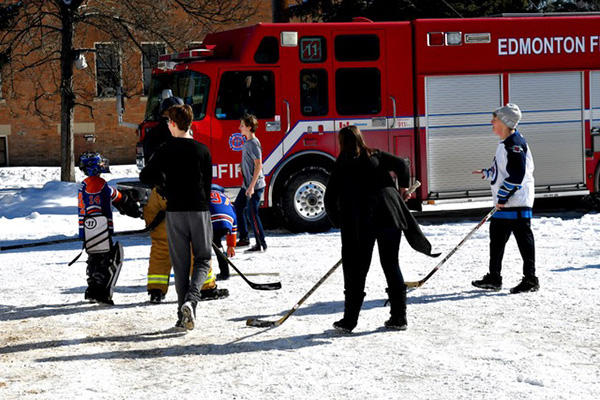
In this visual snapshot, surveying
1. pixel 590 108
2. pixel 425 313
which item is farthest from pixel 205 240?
pixel 590 108

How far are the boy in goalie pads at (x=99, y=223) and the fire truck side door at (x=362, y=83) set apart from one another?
5663 millimetres

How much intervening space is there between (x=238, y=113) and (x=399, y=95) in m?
2.43

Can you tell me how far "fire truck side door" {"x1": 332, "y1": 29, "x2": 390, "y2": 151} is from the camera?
13.4 meters

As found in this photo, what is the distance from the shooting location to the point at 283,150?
13164 mm

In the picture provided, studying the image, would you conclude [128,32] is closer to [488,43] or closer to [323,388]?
[488,43]

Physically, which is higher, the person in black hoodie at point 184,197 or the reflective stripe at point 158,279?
the person in black hoodie at point 184,197

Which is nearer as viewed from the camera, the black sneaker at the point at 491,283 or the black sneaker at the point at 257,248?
the black sneaker at the point at 491,283

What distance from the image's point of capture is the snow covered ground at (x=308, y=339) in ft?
A: 18.1

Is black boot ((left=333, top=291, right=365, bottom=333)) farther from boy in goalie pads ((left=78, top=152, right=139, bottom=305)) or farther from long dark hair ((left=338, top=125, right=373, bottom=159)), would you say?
boy in goalie pads ((left=78, top=152, right=139, bottom=305))

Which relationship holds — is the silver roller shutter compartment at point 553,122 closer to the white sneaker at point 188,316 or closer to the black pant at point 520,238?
the black pant at point 520,238

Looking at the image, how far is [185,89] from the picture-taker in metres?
13.1

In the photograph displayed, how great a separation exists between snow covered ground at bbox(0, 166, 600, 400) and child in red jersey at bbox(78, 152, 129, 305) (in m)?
0.19

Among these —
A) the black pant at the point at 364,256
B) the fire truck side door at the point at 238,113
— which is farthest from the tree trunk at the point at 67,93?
the black pant at the point at 364,256

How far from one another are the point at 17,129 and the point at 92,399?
28.0 meters
